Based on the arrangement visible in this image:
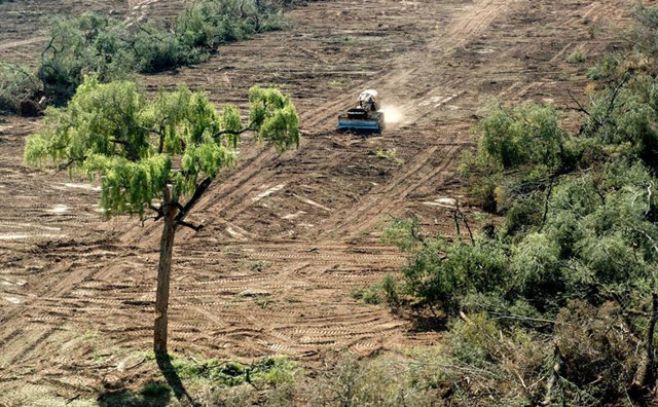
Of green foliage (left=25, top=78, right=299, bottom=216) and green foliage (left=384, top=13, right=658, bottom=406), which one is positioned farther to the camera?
green foliage (left=25, top=78, right=299, bottom=216)

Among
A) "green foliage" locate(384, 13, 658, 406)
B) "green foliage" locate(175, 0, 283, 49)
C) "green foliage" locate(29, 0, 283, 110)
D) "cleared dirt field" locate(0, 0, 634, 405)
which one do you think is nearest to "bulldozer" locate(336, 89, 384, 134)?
"cleared dirt field" locate(0, 0, 634, 405)

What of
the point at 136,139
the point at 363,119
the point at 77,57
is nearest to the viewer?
the point at 136,139

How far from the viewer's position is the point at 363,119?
26.9 m

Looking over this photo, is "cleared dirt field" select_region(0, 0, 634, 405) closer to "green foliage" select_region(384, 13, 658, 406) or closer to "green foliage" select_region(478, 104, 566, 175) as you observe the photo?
"green foliage" select_region(384, 13, 658, 406)

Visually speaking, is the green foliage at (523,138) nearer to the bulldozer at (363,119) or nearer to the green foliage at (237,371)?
the bulldozer at (363,119)

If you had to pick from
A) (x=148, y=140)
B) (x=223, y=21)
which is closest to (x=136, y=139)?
(x=148, y=140)

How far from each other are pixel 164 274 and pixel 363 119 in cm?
1397

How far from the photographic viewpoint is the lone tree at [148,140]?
41.4 feet

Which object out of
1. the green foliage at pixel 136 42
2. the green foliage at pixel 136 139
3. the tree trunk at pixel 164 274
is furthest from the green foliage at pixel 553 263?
the green foliage at pixel 136 42

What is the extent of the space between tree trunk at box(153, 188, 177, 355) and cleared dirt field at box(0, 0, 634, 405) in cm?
44

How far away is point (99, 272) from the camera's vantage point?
1839 cm

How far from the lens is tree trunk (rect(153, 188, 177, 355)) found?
1366 centimetres

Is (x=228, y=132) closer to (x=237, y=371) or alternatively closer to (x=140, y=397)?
(x=237, y=371)

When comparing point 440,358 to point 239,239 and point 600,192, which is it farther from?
point 239,239
